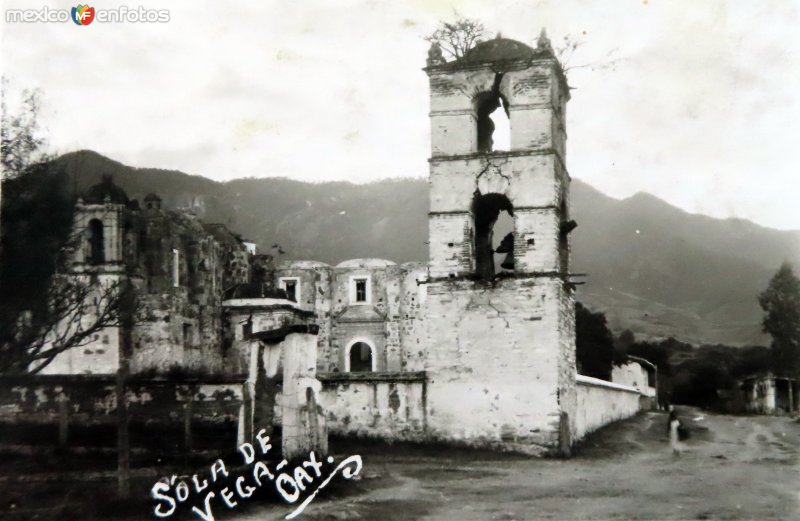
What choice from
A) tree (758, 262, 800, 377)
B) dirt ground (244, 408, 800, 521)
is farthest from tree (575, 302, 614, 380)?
dirt ground (244, 408, 800, 521)

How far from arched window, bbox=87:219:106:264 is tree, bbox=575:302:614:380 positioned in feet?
77.4

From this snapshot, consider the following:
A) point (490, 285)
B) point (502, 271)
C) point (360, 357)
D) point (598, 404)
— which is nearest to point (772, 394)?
point (598, 404)

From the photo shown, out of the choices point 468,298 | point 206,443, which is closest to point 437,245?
point 468,298

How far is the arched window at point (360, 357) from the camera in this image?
3859 centimetres

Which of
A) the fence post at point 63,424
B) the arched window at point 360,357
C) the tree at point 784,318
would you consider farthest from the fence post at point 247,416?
the tree at point 784,318

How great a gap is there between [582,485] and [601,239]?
47921mm

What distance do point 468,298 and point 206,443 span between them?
6.47m

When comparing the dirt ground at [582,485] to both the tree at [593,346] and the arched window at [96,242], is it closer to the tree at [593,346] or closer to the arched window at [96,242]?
the arched window at [96,242]

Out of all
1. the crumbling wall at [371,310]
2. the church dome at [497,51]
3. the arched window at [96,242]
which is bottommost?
the crumbling wall at [371,310]

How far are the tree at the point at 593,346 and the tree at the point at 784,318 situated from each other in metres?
7.61

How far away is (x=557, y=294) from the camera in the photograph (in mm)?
19141

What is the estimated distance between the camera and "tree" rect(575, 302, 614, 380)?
4316cm

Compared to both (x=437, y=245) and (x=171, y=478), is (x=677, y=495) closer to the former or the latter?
(x=171, y=478)

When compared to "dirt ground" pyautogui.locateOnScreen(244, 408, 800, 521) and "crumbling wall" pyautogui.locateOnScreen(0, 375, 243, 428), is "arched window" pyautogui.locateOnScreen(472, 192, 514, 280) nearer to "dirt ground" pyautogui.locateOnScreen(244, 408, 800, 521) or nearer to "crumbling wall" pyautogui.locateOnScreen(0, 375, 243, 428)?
"dirt ground" pyautogui.locateOnScreen(244, 408, 800, 521)
